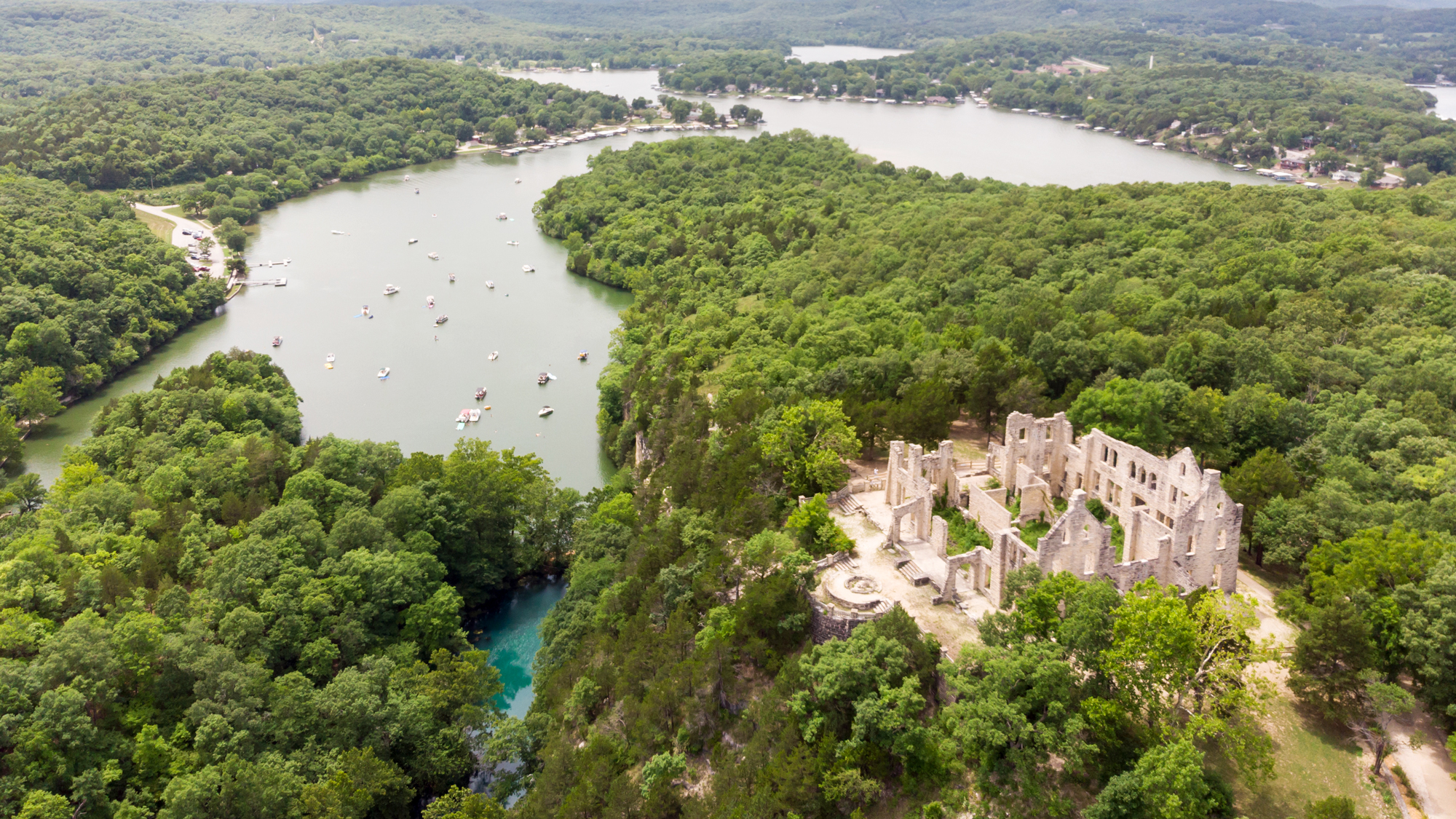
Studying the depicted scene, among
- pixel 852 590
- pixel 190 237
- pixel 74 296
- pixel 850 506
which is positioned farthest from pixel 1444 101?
pixel 74 296

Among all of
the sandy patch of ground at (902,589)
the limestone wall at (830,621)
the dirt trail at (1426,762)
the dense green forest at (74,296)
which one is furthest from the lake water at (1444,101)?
the dense green forest at (74,296)

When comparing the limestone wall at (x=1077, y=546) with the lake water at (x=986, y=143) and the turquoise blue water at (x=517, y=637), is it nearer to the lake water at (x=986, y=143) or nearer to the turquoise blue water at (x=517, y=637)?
the turquoise blue water at (x=517, y=637)

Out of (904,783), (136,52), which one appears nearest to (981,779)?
(904,783)

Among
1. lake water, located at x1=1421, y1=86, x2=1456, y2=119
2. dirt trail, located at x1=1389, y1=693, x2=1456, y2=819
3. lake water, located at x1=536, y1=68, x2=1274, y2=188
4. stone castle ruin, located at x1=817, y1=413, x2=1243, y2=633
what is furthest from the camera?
lake water, located at x1=1421, y1=86, x2=1456, y2=119

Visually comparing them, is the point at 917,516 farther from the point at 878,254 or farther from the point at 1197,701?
the point at 878,254

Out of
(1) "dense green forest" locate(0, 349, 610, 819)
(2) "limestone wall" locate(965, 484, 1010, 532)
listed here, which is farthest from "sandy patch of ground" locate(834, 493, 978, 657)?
(1) "dense green forest" locate(0, 349, 610, 819)

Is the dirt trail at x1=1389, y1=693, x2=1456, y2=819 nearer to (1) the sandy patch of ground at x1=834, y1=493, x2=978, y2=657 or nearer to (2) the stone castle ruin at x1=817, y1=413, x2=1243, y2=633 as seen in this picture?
(2) the stone castle ruin at x1=817, y1=413, x2=1243, y2=633
